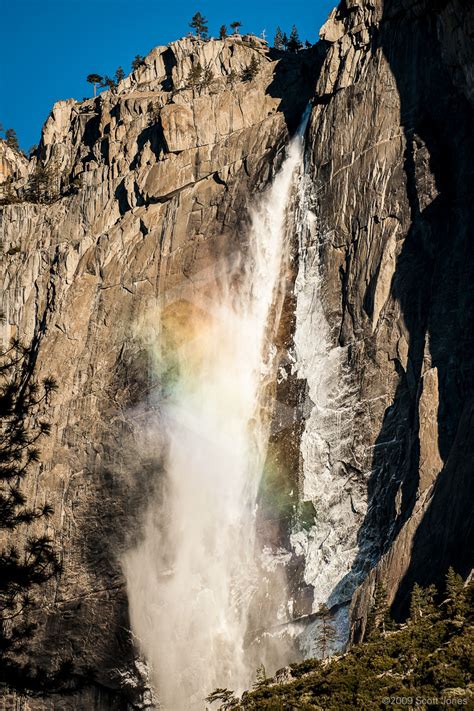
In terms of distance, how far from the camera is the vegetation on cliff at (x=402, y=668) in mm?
31953

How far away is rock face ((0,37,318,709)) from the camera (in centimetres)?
6394

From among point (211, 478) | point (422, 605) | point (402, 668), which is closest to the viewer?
point (402, 668)

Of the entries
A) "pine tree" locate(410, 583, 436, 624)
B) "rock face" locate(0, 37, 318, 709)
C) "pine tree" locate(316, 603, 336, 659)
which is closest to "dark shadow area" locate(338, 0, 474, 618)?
"pine tree" locate(316, 603, 336, 659)

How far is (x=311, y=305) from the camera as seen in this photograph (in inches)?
2505

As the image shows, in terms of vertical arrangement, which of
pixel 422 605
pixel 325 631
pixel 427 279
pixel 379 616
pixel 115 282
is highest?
pixel 115 282

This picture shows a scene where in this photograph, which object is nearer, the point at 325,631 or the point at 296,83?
the point at 325,631

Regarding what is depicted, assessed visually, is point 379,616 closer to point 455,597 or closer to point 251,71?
point 455,597

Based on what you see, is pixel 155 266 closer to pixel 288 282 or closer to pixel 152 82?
pixel 288 282

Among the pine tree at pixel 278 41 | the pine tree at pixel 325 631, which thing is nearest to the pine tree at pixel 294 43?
the pine tree at pixel 278 41

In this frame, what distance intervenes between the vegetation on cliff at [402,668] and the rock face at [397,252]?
6286 mm

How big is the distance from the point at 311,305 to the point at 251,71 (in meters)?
24.7

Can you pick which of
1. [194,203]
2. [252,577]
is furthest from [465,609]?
[194,203]

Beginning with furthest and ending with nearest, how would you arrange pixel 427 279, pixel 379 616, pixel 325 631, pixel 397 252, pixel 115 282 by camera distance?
pixel 115 282, pixel 397 252, pixel 427 279, pixel 325 631, pixel 379 616

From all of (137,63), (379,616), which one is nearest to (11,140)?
(137,63)
